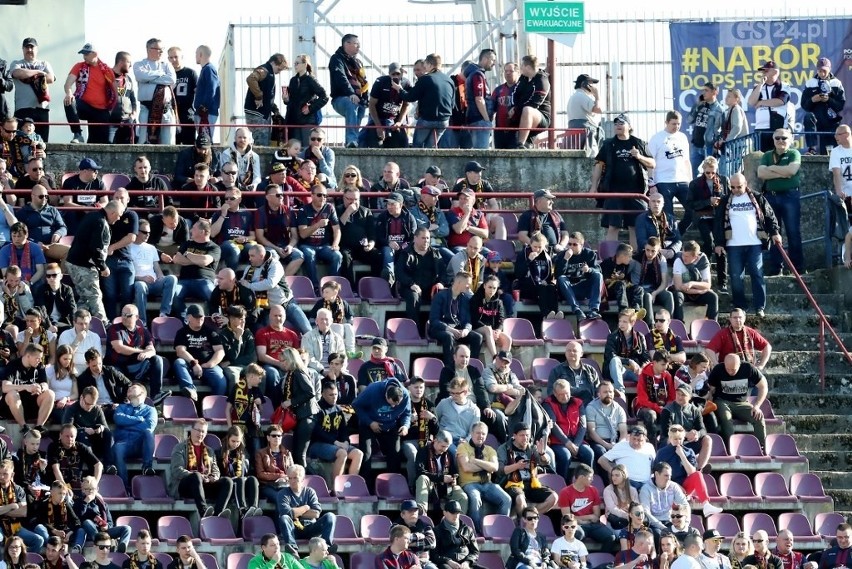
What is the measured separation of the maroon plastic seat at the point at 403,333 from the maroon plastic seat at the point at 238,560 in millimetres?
3718

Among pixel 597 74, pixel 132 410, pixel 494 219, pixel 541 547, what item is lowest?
pixel 541 547

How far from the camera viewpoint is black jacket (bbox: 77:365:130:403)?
68.8ft

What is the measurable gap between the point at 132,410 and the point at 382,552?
9.17ft

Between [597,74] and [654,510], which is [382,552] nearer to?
[654,510]

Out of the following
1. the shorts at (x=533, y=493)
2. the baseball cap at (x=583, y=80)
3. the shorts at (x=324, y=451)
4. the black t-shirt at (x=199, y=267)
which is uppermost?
the baseball cap at (x=583, y=80)

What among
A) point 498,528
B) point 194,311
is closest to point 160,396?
point 194,311

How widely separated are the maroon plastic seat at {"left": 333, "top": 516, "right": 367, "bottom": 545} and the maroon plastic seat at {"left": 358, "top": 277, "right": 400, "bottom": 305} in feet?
11.2

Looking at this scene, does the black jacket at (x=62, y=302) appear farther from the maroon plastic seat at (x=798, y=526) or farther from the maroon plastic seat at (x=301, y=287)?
the maroon plastic seat at (x=798, y=526)

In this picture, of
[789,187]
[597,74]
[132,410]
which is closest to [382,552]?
[132,410]

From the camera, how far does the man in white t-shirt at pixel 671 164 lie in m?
25.4

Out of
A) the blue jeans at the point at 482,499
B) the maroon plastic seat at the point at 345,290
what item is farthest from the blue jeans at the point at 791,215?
the blue jeans at the point at 482,499

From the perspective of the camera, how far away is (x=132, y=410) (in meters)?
20.7

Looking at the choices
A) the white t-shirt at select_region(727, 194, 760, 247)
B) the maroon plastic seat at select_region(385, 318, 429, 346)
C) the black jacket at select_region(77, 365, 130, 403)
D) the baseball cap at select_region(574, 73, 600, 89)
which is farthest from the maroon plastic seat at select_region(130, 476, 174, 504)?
the baseball cap at select_region(574, 73, 600, 89)

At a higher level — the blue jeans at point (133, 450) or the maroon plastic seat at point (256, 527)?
the blue jeans at point (133, 450)
